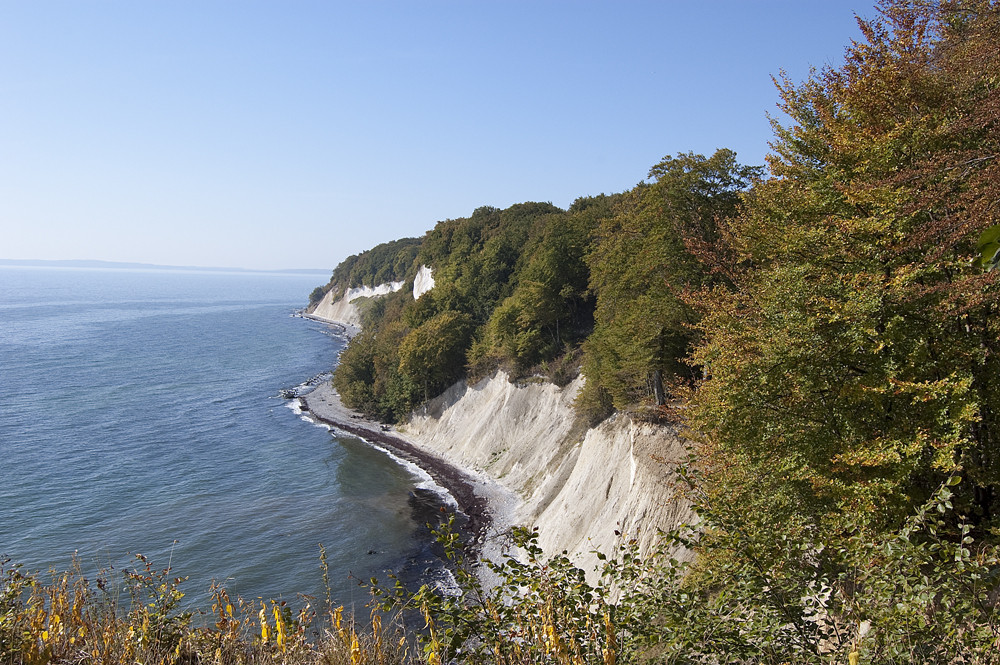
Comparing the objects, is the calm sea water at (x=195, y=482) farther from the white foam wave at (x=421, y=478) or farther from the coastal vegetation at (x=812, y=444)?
the coastal vegetation at (x=812, y=444)

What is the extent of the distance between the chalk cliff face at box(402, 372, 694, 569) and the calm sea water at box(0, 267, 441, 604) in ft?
18.7

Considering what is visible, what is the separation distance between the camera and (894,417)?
11.2 m

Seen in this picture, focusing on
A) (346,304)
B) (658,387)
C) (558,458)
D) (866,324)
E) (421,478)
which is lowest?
(421,478)

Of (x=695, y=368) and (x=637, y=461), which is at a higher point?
(x=695, y=368)

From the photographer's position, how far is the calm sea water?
3008 cm

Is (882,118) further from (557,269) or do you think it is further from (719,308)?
(557,269)

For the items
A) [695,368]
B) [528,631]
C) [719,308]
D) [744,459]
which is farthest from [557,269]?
[528,631]

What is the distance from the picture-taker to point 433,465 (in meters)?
45.0

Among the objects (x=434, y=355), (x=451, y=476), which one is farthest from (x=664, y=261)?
(x=434, y=355)

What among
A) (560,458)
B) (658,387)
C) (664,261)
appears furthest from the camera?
(560,458)

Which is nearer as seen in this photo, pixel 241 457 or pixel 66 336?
pixel 241 457

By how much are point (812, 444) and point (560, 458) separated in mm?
26252

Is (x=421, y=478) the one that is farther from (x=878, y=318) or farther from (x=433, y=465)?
(x=878, y=318)

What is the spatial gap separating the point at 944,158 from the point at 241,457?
47.0 meters
